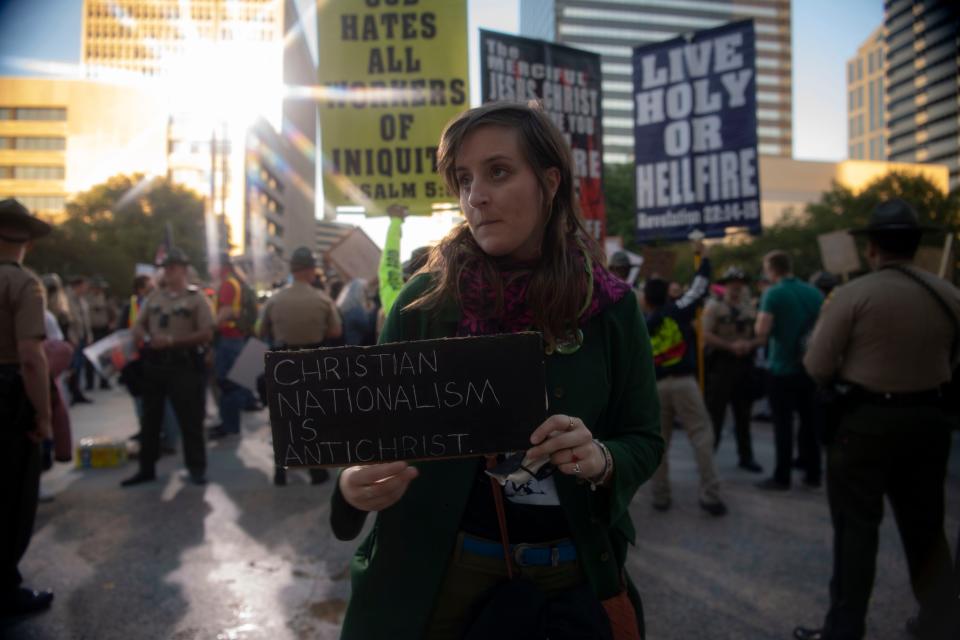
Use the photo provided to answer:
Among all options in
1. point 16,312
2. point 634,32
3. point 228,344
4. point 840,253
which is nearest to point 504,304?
point 16,312

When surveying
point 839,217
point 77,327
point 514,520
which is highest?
point 839,217

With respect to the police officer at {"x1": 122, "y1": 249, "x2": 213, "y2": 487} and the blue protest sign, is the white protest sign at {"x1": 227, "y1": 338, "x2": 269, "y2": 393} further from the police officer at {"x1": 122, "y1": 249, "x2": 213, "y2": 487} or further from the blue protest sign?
the blue protest sign

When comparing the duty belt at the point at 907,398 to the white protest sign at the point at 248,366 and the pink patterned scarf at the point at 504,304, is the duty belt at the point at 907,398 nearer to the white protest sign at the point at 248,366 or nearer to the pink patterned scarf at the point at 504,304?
the pink patterned scarf at the point at 504,304

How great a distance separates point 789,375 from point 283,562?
4.99 meters

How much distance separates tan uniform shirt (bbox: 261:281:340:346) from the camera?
22.2ft

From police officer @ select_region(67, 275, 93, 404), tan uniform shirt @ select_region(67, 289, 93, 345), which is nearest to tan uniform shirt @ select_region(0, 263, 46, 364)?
tan uniform shirt @ select_region(67, 289, 93, 345)

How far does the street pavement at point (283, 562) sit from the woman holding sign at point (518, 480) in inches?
94.1

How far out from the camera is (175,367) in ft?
21.9

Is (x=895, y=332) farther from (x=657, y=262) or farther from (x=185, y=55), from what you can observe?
(x=185, y=55)

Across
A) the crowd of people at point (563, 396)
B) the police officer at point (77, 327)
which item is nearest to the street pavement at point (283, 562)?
the crowd of people at point (563, 396)

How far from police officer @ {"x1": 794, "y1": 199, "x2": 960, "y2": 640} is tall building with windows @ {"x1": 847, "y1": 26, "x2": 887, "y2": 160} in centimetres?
13367

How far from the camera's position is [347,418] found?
1.41 m

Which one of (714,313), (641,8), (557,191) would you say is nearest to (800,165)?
(641,8)

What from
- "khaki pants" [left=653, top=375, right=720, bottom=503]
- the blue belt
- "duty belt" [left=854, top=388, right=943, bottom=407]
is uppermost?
"duty belt" [left=854, top=388, right=943, bottom=407]
